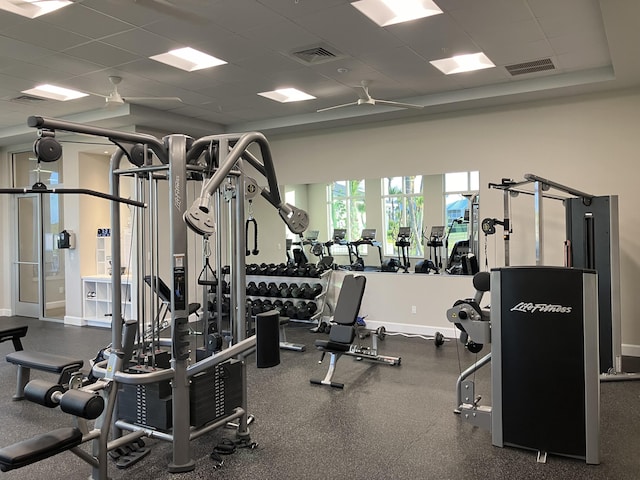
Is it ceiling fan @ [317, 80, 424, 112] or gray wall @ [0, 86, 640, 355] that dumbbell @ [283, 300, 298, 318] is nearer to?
gray wall @ [0, 86, 640, 355]

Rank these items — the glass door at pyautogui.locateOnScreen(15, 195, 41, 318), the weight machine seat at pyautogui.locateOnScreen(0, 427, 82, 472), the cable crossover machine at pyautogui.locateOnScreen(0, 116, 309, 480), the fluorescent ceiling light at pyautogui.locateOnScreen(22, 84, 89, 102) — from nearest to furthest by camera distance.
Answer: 1. the weight machine seat at pyautogui.locateOnScreen(0, 427, 82, 472)
2. the cable crossover machine at pyautogui.locateOnScreen(0, 116, 309, 480)
3. the fluorescent ceiling light at pyautogui.locateOnScreen(22, 84, 89, 102)
4. the glass door at pyautogui.locateOnScreen(15, 195, 41, 318)

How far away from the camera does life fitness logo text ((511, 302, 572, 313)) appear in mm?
2775

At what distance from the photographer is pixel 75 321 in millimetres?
7199

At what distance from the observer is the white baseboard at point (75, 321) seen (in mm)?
7145

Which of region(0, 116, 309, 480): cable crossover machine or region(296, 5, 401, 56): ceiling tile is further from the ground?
region(296, 5, 401, 56): ceiling tile

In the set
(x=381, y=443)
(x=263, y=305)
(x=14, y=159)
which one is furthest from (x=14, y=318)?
(x=381, y=443)

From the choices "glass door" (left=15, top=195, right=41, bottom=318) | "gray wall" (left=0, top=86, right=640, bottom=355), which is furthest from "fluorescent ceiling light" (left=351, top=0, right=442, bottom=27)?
"glass door" (left=15, top=195, right=41, bottom=318)

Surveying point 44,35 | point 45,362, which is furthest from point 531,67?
point 45,362

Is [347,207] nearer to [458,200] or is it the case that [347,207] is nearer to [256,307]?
[458,200]

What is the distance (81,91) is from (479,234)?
4.76 m

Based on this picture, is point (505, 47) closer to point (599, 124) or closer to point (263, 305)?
point (599, 124)

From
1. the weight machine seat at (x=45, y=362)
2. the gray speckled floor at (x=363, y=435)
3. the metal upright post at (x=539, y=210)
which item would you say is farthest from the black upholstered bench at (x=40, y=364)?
the metal upright post at (x=539, y=210)

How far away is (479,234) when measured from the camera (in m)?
5.95

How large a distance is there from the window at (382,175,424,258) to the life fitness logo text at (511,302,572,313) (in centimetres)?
378
